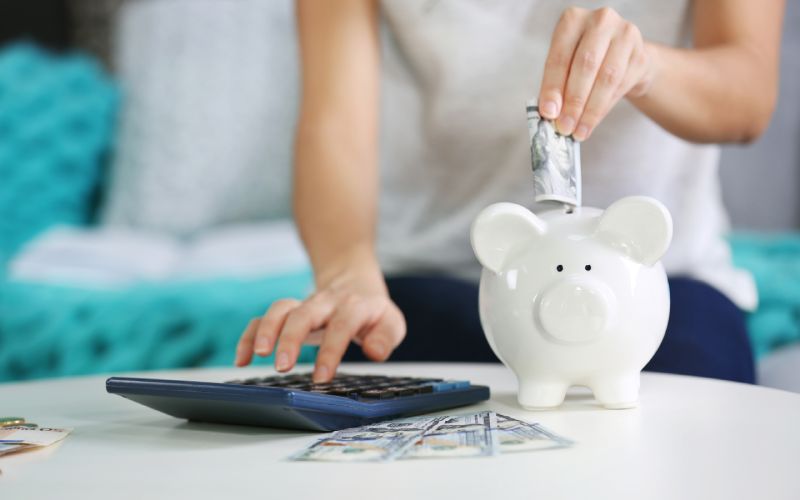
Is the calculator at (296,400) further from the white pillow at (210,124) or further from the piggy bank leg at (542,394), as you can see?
the white pillow at (210,124)

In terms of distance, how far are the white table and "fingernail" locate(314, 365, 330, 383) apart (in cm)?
8

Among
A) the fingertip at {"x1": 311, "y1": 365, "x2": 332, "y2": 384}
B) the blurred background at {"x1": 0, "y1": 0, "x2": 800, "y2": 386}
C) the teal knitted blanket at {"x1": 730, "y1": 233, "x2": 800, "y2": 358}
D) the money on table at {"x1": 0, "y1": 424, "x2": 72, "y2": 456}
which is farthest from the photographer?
the blurred background at {"x1": 0, "y1": 0, "x2": 800, "y2": 386}

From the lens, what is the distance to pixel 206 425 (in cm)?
56

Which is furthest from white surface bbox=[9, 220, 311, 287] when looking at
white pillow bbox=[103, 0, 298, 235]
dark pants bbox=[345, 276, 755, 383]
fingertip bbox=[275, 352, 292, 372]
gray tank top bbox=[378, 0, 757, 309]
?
fingertip bbox=[275, 352, 292, 372]

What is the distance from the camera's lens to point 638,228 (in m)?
0.55

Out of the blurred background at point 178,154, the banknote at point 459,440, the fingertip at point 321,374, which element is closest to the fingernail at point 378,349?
the fingertip at point 321,374

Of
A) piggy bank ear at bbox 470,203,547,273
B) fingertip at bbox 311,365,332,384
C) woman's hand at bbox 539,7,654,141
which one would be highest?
woman's hand at bbox 539,7,654,141

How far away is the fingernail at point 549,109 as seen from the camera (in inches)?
22.4

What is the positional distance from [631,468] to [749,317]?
105 cm

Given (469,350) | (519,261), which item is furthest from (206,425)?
(469,350)

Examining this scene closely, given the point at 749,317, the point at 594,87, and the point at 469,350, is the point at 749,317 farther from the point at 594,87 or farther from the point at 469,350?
the point at 594,87

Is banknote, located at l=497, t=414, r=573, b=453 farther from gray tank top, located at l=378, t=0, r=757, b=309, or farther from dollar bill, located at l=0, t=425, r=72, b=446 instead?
gray tank top, located at l=378, t=0, r=757, b=309

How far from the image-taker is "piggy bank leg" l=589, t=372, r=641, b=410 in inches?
22.0

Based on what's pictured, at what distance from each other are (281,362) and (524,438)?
21 centimetres
